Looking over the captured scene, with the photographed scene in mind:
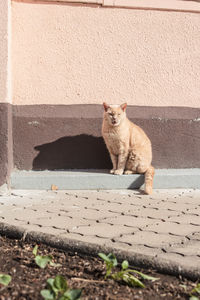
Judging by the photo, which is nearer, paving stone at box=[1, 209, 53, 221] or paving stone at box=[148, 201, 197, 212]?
paving stone at box=[1, 209, 53, 221]

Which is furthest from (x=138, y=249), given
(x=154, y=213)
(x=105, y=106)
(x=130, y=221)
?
(x=105, y=106)

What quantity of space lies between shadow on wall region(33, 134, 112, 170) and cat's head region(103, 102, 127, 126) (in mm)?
433

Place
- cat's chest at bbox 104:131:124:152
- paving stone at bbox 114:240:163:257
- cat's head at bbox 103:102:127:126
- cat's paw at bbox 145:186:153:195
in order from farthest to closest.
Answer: cat's chest at bbox 104:131:124:152
cat's head at bbox 103:102:127:126
cat's paw at bbox 145:186:153:195
paving stone at bbox 114:240:163:257

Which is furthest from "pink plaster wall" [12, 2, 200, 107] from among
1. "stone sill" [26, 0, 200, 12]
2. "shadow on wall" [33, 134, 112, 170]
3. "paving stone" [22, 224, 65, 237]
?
"paving stone" [22, 224, 65, 237]

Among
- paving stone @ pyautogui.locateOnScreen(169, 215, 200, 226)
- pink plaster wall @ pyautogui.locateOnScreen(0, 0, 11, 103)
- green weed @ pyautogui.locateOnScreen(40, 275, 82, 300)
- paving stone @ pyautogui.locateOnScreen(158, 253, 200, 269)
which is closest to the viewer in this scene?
green weed @ pyautogui.locateOnScreen(40, 275, 82, 300)

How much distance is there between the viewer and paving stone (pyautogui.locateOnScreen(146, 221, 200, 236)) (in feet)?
9.43

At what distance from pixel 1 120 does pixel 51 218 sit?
1.57m

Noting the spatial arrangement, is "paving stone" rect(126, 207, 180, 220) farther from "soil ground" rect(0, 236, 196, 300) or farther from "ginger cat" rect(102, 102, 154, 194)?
"soil ground" rect(0, 236, 196, 300)

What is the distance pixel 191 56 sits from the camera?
5.11m

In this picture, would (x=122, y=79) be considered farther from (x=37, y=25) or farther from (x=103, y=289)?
(x=103, y=289)

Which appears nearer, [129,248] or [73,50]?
[129,248]

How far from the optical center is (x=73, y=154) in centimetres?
491

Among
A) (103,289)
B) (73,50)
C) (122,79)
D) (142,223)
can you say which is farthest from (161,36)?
(103,289)

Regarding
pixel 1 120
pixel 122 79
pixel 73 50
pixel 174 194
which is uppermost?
pixel 73 50
